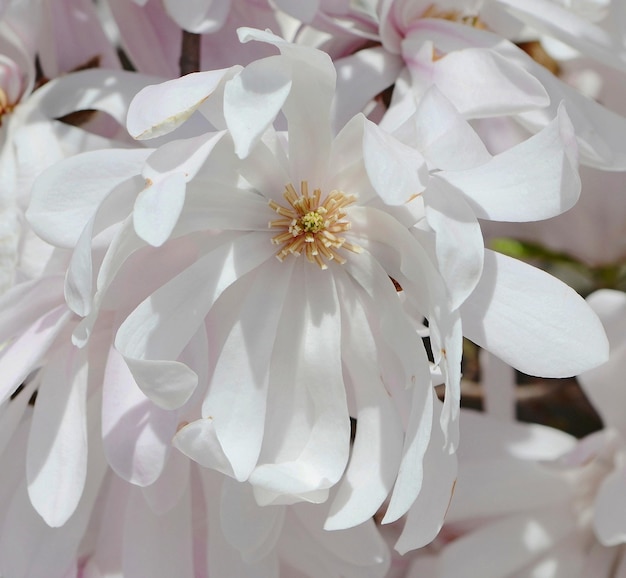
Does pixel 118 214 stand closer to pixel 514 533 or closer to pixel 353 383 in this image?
pixel 353 383

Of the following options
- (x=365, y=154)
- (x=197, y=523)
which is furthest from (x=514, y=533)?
(x=365, y=154)

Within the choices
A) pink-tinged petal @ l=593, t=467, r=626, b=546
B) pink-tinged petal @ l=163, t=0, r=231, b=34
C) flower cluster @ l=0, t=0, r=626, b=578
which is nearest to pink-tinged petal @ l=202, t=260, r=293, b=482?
flower cluster @ l=0, t=0, r=626, b=578

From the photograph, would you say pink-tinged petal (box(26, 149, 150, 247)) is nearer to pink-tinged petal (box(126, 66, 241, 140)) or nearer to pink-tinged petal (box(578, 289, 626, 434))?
pink-tinged petal (box(126, 66, 241, 140))

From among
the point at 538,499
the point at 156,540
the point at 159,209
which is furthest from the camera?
the point at 538,499

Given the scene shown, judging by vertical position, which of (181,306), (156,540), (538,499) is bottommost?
A: (538,499)

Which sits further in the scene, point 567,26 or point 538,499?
point 538,499

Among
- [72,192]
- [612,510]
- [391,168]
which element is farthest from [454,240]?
[612,510]

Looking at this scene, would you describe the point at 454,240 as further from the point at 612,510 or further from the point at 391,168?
the point at 612,510
